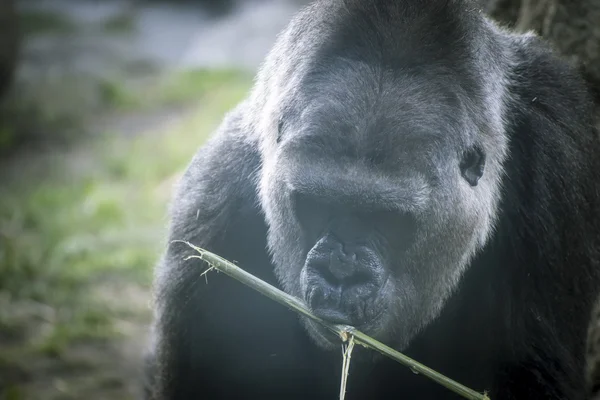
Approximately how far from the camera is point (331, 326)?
4.65 m

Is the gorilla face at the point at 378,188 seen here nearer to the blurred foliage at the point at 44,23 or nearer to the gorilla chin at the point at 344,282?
the gorilla chin at the point at 344,282

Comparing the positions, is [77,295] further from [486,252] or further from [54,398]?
[486,252]

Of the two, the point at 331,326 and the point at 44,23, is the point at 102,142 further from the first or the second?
the point at 331,326

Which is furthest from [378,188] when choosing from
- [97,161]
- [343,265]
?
[97,161]

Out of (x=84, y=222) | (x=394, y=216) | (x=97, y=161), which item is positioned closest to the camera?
(x=394, y=216)

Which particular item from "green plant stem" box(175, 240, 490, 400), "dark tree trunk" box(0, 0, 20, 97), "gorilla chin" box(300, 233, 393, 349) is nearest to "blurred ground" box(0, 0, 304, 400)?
"dark tree trunk" box(0, 0, 20, 97)

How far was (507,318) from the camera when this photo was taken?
544 cm

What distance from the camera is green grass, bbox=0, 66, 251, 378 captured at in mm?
9125

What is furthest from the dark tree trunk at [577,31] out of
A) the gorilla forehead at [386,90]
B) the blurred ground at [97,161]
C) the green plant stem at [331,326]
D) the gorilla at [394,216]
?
the blurred ground at [97,161]

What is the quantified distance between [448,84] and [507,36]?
102cm

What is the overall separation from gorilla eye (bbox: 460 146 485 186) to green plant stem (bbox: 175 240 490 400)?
1001mm

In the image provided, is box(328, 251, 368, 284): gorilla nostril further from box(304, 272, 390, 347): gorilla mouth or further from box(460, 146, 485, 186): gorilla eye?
box(460, 146, 485, 186): gorilla eye

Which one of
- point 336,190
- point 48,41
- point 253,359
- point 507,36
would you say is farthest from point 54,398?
point 48,41

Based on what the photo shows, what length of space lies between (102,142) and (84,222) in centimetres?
234
